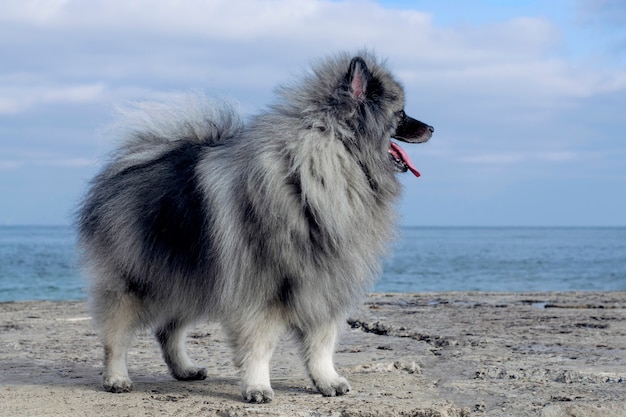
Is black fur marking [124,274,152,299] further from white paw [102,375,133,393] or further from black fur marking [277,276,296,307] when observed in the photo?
black fur marking [277,276,296,307]

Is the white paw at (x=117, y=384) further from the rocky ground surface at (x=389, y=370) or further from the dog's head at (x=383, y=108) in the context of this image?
the dog's head at (x=383, y=108)

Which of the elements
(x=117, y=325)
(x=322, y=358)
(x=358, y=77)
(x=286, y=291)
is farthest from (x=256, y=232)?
(x=117, y=325)

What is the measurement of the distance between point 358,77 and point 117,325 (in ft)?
6.64

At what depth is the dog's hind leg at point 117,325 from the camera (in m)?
4.89

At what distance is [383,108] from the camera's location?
4461 millimetres

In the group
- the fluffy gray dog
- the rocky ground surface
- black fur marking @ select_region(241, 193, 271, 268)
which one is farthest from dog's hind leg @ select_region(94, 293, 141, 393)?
black fur marking @ select_region(241, 193, 271, 268)

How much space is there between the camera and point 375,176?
4418 millimetres

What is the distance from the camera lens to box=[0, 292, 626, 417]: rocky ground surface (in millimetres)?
4246

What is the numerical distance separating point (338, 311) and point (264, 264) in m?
0.53

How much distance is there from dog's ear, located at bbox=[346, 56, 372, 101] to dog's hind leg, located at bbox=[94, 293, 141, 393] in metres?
1.80

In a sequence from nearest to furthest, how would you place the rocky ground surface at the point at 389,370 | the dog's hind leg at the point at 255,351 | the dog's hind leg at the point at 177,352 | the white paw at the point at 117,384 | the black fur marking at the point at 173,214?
the rocky ground surface at the point at 389,370, the dog's hind leg at the point at 255,351, the black fur marking at the point at 173,214, the white paw at the point at 117,384, the dog's hind leg at the point at 177,352

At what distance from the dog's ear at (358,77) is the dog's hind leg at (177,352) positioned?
6.17 ft

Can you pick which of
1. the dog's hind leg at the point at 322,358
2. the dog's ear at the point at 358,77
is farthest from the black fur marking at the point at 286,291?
the dog's ear at the point at 358,77

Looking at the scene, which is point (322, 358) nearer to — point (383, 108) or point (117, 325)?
point (117, 325)
